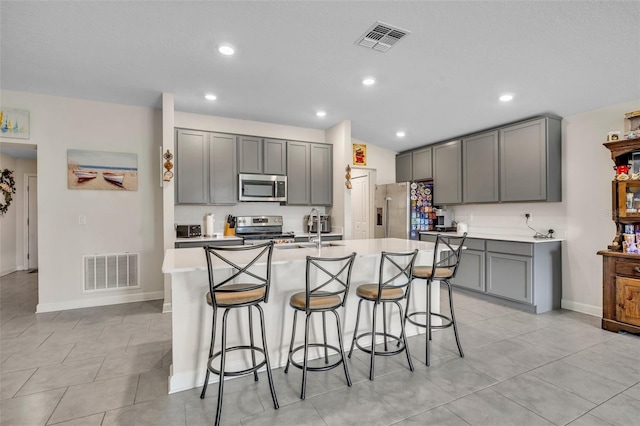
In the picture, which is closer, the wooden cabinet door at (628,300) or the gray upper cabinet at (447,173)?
the wooden cabinet door at (628,300)

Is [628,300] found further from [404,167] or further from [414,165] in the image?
[404,167]

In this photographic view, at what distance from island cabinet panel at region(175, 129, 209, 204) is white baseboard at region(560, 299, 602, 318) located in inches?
197

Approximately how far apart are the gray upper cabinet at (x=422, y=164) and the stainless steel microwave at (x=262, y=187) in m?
2.53

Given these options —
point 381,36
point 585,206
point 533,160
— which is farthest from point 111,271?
point 585,206

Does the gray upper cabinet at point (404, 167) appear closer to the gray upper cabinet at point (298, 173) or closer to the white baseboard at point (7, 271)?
the gray upper cabinet at point (298, 173)

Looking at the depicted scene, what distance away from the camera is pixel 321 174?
210 inches

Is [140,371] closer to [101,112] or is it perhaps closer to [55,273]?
[55,273]

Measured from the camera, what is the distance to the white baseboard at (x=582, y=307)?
384 cm

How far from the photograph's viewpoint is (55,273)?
4102 mm

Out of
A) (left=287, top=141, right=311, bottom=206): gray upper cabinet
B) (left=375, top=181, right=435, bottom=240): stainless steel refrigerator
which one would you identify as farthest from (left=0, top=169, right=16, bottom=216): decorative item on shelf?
(left=375, top=181, right=435, bottom=240): stainless steel refrigerator

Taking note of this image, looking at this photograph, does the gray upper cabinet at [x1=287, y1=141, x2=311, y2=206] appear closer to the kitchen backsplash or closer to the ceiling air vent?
the kitchen backsplash

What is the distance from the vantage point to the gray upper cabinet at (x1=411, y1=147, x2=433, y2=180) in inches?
225

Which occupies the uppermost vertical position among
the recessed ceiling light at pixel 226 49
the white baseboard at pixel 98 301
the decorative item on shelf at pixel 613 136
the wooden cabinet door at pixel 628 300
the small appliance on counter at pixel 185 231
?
the recessed ceiling light at pixel 226 49

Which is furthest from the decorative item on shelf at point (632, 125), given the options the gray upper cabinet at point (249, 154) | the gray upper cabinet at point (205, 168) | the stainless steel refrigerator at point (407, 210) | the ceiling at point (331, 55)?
the gray upper cabinet at point (205, 168)
